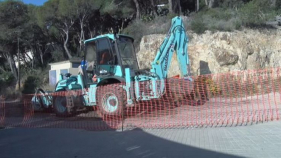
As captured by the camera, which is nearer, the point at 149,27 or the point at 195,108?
the point at 195,108

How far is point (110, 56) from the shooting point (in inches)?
428

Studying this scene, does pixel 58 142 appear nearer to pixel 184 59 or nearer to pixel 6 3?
pixel 184 59

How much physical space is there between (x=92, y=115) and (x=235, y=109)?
571 cm

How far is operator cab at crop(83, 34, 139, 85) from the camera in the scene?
1074cm

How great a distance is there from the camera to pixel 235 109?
10242mm

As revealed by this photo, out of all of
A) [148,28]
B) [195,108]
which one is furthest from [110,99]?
[148,28]

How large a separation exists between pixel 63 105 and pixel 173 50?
532cm

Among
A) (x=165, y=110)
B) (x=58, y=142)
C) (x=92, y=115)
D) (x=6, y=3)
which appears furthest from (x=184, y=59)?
(x=6, y=3)

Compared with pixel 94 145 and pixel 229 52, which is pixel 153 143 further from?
pixel 229 52

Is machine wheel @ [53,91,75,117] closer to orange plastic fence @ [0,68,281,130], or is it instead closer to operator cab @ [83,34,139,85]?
orange plastic fence @ [0,68,281,130]

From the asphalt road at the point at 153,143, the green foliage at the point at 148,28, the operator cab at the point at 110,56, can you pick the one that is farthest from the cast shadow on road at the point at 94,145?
the green foliage at the point at 148,28

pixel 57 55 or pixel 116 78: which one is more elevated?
pixel 57 55

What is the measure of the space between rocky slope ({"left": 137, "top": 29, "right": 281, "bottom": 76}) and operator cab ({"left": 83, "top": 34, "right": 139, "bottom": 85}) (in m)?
5.80

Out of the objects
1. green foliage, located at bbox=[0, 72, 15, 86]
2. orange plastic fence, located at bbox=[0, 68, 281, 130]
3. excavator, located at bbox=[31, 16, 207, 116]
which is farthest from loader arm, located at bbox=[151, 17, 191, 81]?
green foliage, located at bbox=[0, 72, 15, 86]
